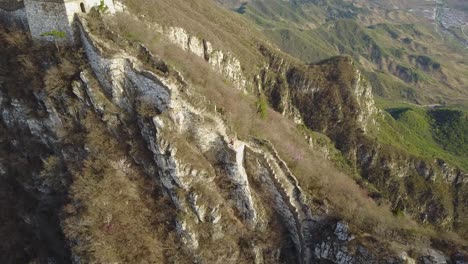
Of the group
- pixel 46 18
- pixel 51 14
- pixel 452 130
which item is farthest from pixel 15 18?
pixel 452 130

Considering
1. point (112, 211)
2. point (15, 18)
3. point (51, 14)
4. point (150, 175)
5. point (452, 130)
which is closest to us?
point (112, 211)

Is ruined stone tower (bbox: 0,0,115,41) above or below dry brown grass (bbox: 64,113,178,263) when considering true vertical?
above

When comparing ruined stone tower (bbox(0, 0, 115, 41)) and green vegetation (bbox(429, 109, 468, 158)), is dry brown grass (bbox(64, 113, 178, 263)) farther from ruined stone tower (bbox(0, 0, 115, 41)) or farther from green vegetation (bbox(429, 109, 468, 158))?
green vegetation (bbox(429, 109, 468, 158))

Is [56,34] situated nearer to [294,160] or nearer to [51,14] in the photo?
[51,14]

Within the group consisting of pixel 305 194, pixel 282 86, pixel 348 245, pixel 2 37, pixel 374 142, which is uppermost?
pixel 2 37

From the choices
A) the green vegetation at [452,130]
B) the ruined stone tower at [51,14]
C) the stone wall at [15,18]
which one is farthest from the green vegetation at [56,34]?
the green vegetation at [452,130]

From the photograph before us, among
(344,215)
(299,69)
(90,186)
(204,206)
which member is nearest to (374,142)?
(299,69)

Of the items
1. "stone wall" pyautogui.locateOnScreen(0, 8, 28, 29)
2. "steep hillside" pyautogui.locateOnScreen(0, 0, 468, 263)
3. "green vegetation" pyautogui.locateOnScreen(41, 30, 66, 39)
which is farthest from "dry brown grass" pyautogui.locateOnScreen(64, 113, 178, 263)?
"stone wall" pyautogui.locateOnScreen(0, 8, 28, 29)

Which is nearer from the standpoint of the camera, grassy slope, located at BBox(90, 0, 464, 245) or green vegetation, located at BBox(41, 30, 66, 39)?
green vegetation, located at BBox(41, 30, 66, 39)

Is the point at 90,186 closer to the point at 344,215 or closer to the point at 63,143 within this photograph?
the point at 63,143
